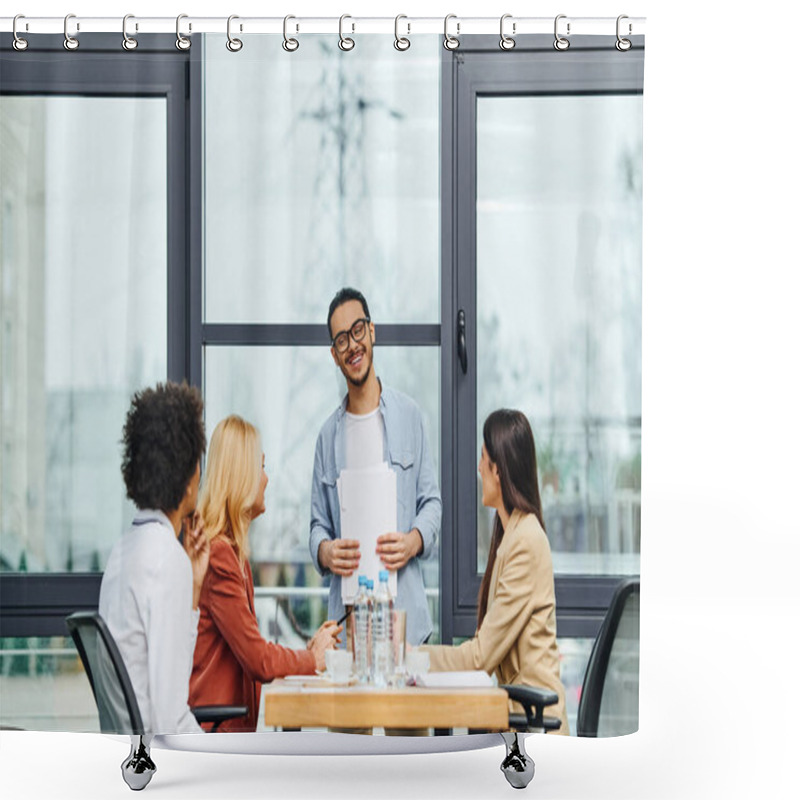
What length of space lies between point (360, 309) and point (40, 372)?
759 millimetres

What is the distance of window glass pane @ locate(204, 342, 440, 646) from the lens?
2531 millimetres

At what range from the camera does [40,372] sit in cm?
256

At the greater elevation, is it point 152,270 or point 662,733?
point 152,270

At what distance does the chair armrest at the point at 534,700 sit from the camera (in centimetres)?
248

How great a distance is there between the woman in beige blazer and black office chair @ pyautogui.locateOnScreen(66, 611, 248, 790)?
528 millimetres

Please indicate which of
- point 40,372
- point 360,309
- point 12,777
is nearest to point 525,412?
point 360,309

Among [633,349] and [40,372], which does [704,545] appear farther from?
[40,372]

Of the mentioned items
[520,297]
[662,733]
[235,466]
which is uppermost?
[520,297]

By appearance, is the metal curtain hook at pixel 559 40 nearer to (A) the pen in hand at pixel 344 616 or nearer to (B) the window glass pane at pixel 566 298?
(B) the window glass pane at pixel 566 298

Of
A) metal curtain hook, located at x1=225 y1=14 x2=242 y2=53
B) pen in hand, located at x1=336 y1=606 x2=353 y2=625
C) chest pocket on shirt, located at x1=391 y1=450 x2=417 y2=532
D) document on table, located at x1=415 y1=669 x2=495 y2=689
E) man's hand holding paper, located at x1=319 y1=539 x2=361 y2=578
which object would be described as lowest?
document on table, located at x1=415 y1=669 x2=495 y2=689

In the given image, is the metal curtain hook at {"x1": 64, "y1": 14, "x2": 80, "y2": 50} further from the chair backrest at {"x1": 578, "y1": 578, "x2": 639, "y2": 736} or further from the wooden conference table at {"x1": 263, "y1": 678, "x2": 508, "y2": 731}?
the chair backrest at {"x1": 578, "y1": 578, "x2": 639, "y2": 736}

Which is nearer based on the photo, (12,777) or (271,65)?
(271,65)

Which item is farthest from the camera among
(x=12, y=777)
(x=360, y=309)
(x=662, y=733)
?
(x=662, y=733)

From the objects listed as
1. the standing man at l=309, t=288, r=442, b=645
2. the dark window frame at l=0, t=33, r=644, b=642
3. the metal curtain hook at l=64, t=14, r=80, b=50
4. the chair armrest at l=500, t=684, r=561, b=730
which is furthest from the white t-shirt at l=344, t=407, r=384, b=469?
the metal curtain hook at l=64, t=14, r=80, b=50
